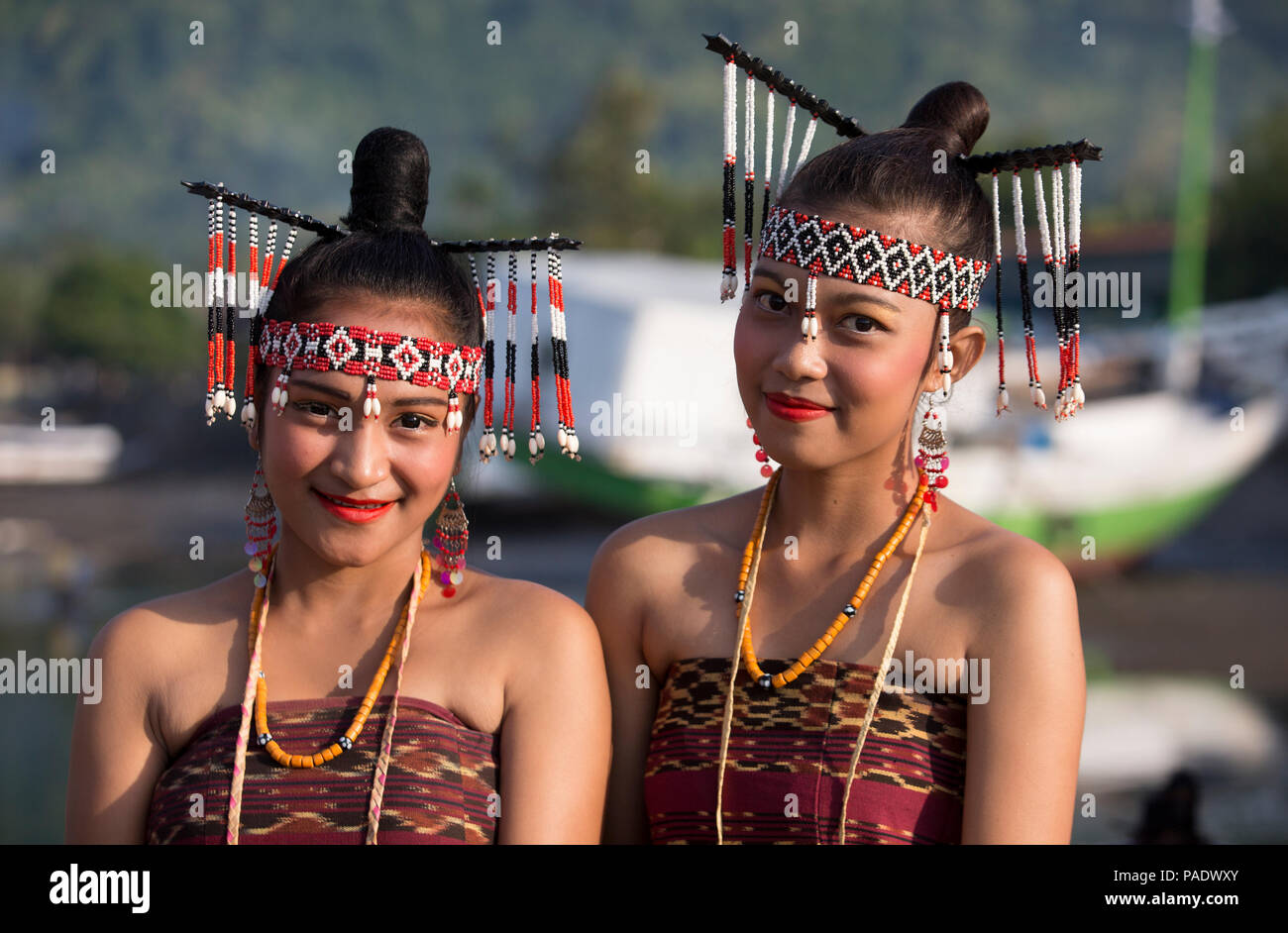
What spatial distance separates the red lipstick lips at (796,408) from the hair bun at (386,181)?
33.8 inches

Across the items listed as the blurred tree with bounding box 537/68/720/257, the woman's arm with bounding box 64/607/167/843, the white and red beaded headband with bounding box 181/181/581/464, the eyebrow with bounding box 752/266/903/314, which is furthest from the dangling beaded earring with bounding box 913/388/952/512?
the blurred tree with bounding box 537/68/720/257

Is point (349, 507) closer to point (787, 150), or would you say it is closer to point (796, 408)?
point (796, 408)

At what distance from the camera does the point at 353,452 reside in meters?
2.91

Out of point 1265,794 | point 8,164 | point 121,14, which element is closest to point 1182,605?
point 1265,794

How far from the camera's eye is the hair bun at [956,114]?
330 cm

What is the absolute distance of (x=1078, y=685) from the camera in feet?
9.69

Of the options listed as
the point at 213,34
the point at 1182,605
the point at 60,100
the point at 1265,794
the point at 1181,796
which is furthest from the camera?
the point at 213,34

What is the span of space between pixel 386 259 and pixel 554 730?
1021 millimetres

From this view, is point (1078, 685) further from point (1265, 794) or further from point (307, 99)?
point (307, 99)

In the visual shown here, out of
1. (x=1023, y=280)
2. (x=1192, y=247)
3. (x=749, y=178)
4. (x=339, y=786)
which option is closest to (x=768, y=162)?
(x=749, y=178)

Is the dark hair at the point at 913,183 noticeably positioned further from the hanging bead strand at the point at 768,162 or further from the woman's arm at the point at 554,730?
the woman's arm at the point at 554,730

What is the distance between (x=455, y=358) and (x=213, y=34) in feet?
236

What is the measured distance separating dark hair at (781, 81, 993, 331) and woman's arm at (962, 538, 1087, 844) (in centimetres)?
61

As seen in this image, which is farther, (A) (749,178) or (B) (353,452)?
(A) (749,178)
